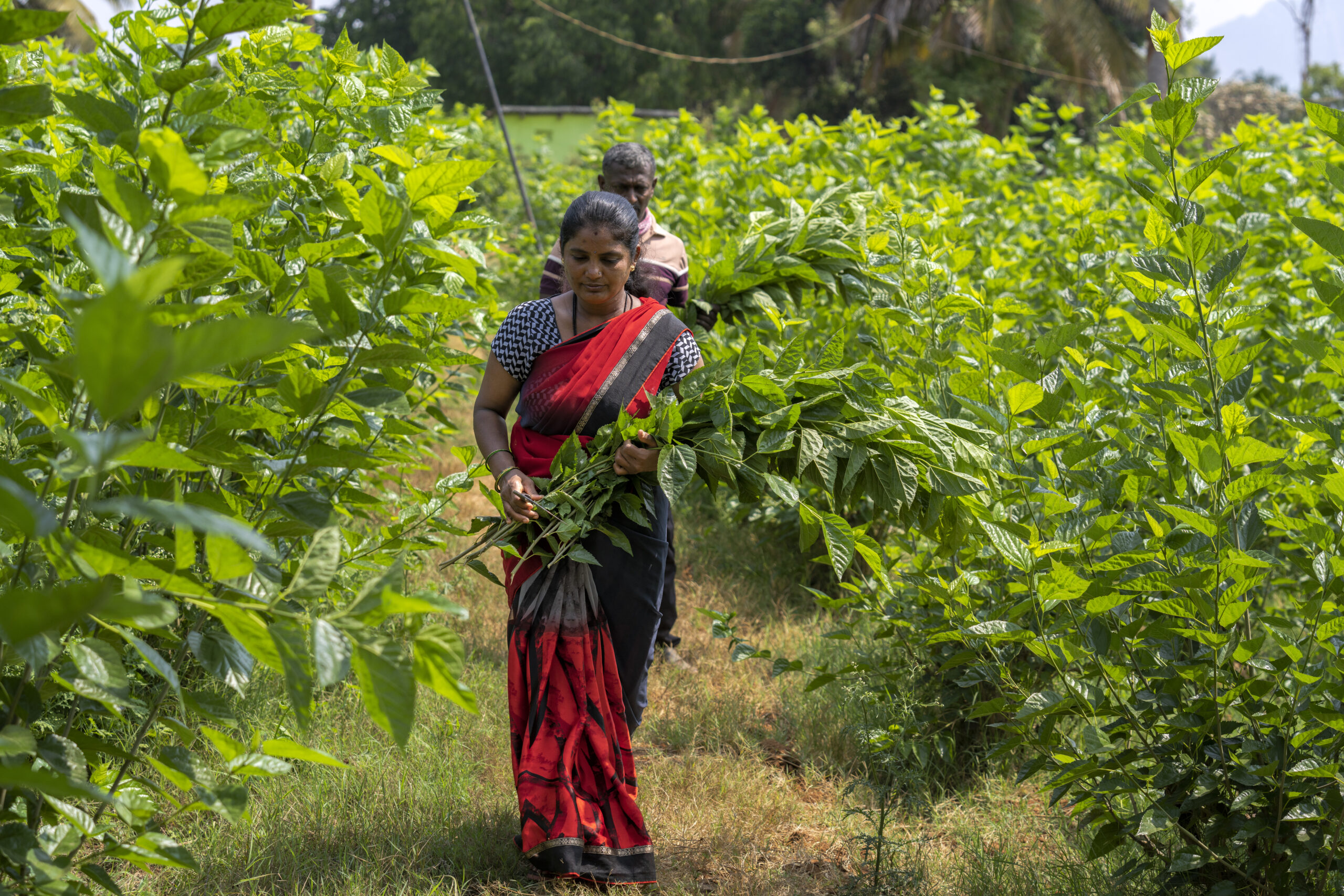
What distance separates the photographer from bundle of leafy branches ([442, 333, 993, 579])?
2.27m

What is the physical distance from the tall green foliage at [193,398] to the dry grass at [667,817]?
409 millimetres

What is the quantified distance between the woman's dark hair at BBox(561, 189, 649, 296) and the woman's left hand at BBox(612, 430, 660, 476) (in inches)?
28.0

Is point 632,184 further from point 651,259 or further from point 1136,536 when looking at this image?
point 1136,536

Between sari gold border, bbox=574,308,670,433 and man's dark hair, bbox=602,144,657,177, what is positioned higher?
man's dark hair, bbox=602,144,657,177

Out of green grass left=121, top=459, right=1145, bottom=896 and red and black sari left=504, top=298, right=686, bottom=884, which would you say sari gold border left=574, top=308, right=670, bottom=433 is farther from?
green grass left=121, top=459, right=1145, bottom=896

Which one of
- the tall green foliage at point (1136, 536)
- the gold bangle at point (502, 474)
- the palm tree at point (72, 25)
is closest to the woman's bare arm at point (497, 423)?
the gold bangle at point (502, 474)

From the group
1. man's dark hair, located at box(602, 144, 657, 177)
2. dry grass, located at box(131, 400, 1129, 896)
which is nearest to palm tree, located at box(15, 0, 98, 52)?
man's dark hair, located at box(602, 144, 657, 177)

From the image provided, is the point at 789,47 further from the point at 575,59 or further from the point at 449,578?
the point at 449,578

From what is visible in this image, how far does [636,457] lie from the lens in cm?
252

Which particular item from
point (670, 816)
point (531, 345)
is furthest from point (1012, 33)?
point (670, 816)

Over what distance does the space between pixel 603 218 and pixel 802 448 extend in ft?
3.39

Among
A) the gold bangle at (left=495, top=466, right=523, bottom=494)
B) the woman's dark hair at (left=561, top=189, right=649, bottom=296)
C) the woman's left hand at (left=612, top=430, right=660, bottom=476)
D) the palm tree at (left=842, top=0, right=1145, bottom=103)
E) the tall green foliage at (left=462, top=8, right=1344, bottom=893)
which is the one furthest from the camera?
the palm tree at (left=842, top=0, right=1145, bottom=103)

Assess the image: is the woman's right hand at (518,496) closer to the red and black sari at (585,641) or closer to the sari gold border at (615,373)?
the red and black sari at (585,641)

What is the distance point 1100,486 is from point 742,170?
3.87 m
